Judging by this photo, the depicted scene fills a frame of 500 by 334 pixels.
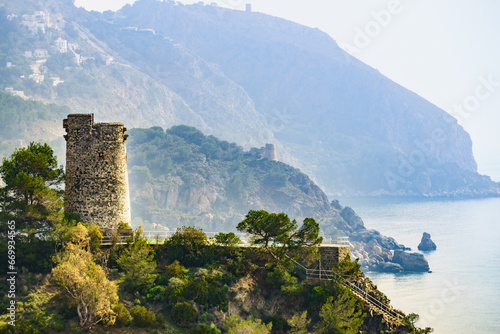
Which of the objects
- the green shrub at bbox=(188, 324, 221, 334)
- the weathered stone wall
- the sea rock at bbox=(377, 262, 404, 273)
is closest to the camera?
the green shrub at bbox=(188, 324, 221, 334)

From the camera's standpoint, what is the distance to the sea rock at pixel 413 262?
174600mm

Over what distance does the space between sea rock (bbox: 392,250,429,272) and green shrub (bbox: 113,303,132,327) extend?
155583 millimetres

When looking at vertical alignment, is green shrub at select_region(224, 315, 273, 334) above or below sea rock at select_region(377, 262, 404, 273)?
above

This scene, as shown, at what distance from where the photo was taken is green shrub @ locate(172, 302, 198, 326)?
32.5m

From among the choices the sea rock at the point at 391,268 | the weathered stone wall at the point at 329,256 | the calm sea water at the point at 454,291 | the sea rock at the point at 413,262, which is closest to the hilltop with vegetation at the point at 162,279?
the weathered stone wall at the point at 329,256

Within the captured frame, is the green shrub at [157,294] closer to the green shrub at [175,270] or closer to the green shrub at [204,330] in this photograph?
the green shrub at [175,270]

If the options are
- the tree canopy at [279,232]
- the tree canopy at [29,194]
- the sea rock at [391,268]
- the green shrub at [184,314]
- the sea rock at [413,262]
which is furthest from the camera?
the sea rock at [391,268]

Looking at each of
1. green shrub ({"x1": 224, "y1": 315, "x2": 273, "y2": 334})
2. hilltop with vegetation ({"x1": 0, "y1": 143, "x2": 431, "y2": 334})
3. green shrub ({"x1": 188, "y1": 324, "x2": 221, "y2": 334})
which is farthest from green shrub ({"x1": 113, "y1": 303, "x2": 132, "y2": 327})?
green shrub ({"x1": 224, "y1": 315, "x2": 273, "y2": 334})

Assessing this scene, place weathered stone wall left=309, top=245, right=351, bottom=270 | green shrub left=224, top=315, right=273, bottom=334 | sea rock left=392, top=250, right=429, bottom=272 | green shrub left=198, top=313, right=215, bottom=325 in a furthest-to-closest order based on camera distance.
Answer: sea rock left=392, top=250, right=429, bottom=272 < weathered stone wall left=309, top=245, right=351, bottom=270 < green shrub left=198, top=313, right=215, bottom=325 < green shrub left=224, top=315, right=273, bottom=334

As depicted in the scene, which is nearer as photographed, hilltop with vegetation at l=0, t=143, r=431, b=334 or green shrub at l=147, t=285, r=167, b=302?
hilltop with vegetation at l=0, t=143, r=431, b=334

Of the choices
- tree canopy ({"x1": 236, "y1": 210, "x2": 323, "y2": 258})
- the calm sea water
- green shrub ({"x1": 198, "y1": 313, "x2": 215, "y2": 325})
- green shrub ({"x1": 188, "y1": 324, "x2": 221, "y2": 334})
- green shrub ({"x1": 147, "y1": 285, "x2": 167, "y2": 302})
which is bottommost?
the calm sea water

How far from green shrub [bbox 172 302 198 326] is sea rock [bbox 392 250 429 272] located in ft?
501

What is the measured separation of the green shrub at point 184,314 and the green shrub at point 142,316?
1344 millimetres

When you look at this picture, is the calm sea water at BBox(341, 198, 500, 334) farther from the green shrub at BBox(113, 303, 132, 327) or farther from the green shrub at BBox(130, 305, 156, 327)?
the green shrub at BBox(113, 303, 132, 327)
